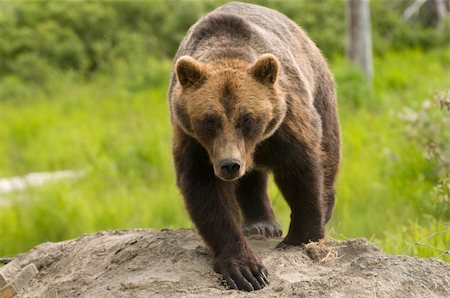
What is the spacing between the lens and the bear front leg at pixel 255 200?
5996mm

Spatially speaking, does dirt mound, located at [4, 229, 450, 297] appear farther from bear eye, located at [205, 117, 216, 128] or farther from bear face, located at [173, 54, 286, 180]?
bear eye, located at [205, 117, 216, 128]

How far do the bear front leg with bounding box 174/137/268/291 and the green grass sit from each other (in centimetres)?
147

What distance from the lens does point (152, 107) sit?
13.9m

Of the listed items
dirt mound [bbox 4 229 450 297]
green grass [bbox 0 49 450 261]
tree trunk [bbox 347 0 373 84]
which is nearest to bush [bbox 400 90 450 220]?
green grass [bbox 0 49 450 261]

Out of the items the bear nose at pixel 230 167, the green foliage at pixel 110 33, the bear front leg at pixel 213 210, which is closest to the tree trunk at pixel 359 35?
the green foliage at pixel 110 33

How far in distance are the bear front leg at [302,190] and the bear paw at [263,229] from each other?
0.64 meters

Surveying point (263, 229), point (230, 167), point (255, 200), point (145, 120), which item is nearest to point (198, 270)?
point (230, 167)

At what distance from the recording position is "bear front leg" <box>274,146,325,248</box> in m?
5.02

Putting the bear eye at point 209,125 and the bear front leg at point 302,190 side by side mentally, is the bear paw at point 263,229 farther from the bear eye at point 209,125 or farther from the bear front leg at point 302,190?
the bear eye at point 209,125

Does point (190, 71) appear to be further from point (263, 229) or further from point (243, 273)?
point (263, 229)

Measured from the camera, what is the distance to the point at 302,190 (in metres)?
5.11

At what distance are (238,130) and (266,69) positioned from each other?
395 millimetres

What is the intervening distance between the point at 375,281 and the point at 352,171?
5718 mm

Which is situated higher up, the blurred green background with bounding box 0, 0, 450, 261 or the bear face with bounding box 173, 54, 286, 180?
the bear face with bounding box 173, 54, 286, 180
